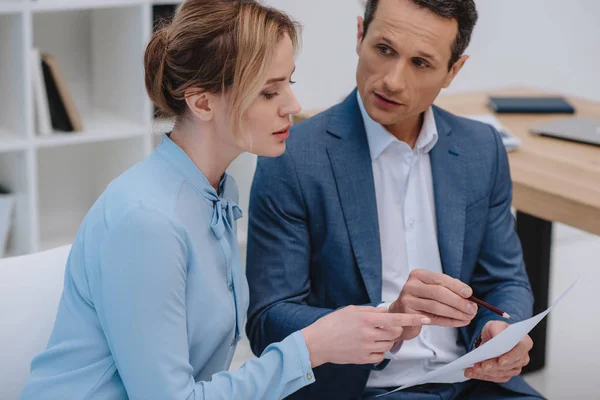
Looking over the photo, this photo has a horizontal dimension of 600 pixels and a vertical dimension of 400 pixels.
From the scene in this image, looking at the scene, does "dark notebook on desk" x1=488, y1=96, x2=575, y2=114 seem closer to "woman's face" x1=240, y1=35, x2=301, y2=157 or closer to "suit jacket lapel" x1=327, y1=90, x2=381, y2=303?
"suit jacket lapel" x1=327, y1=90, x2=381, y2=303

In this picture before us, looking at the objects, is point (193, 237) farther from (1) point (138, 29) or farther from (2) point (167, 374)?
(1) point (138, 29)

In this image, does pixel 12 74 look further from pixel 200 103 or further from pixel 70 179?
pixel 200 103

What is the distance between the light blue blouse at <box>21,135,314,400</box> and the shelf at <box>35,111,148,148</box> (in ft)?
5.58

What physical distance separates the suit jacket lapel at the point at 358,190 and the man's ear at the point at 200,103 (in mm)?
406

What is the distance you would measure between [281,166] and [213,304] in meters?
0.42

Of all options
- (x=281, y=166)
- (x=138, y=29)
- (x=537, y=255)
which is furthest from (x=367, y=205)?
(x=138, y=29)

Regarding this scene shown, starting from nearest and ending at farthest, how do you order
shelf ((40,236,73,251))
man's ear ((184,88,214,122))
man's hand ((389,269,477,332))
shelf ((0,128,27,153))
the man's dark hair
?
man's ear ((184,88,214,122)) < man's hand ((389,269,477,332)) < the man's dark hair < shelf ((0,128,27,153)) < shelf ((40,236,73,251))

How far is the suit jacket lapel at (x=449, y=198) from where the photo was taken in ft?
5.70

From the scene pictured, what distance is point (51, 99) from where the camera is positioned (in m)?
2.99

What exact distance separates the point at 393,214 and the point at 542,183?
0.55 m

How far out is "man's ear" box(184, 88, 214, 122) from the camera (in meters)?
1.34

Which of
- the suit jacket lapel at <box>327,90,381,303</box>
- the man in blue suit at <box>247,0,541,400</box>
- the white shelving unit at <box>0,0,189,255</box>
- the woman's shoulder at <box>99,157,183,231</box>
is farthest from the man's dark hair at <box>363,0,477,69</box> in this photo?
the white shelving unit at <box>0,0,189,255</box>

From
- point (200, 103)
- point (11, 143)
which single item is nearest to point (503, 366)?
point (200, 103)

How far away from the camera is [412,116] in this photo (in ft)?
5.89
